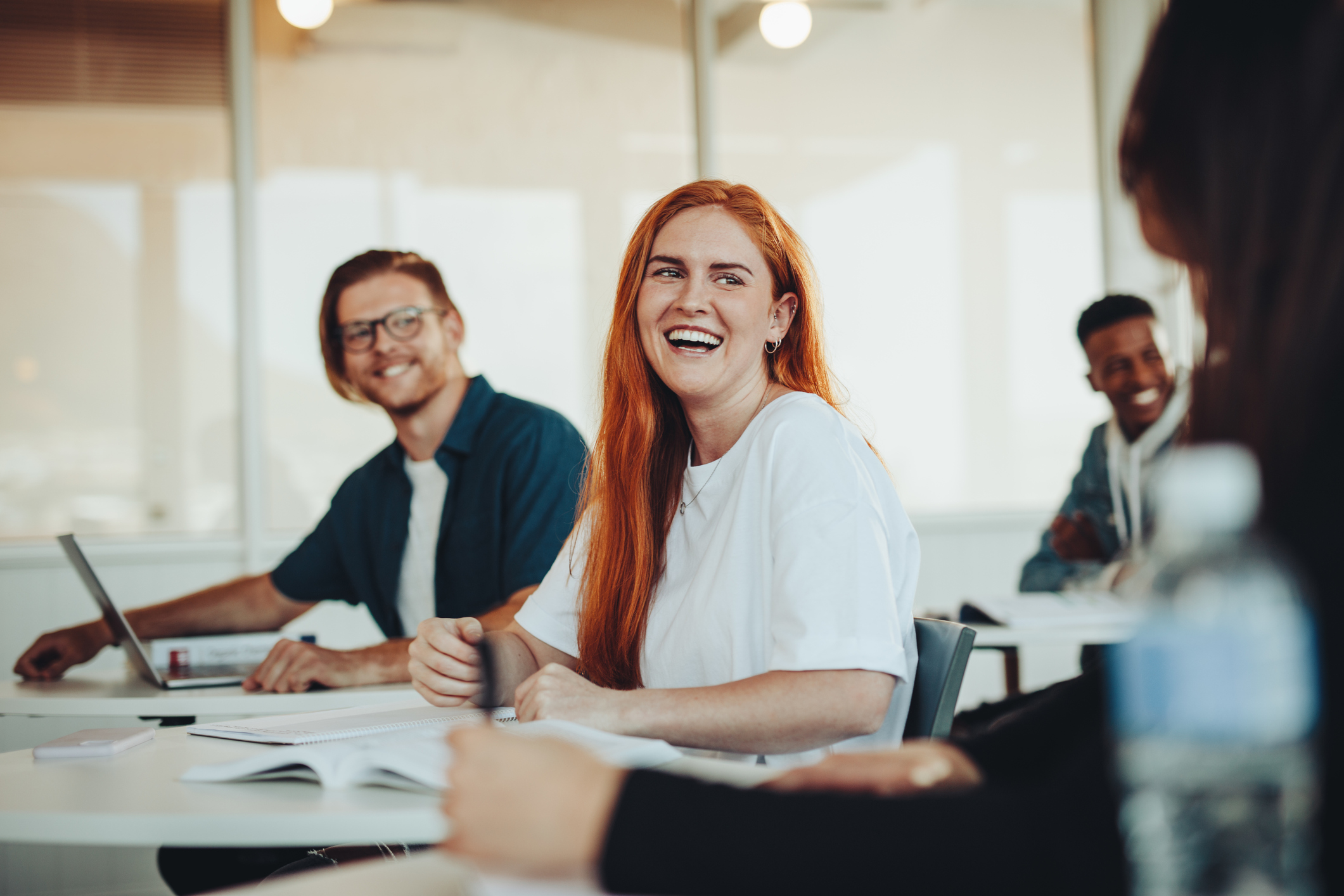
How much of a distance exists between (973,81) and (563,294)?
195 cm

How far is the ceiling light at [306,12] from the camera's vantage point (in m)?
3.87

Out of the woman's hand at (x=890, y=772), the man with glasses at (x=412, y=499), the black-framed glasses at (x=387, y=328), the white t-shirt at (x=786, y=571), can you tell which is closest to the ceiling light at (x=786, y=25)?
the man with glasses at (x=412, y=499)

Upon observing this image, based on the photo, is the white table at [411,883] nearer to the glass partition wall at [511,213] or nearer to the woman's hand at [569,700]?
the woman's hand at [569,700]

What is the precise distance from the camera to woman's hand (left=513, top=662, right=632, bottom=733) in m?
1.15

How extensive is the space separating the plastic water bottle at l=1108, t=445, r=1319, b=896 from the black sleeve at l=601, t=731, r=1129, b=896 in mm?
42

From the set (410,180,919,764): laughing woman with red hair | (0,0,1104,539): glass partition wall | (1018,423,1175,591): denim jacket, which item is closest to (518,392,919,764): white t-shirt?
(410,180,919,764): laughing woman with red hair

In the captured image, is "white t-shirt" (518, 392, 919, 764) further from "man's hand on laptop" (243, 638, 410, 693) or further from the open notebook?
"man's hand on laptop" (243, 638, 410, 693)

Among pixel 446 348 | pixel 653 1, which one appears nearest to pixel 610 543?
pixel 446 348

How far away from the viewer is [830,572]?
1.23m

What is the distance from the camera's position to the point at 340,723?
50.2 inches

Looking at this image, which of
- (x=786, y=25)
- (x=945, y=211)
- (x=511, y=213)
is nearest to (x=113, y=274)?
(x=511, y=213)

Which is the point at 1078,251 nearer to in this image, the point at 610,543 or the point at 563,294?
the point at 563,294

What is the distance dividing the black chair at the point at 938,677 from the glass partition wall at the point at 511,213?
2.62 m

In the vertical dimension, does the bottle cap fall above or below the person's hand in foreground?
above
